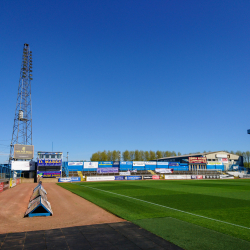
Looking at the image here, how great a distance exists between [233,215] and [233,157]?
10862cm

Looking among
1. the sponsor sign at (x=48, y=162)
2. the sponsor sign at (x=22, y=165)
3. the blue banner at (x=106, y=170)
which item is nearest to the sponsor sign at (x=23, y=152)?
the sponsor sign at (x=22, y=165)

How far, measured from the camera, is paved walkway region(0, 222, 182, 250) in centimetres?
791

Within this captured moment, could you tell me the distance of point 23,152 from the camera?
212 ft

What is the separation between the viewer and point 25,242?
8359 millimetres

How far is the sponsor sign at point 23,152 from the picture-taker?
64.1m

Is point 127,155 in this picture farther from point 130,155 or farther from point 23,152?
point 23,152

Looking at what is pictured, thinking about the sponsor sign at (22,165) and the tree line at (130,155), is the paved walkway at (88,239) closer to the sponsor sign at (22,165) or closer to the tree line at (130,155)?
the sponsor sign at (22,165)

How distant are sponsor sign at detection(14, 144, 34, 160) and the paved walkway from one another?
61066 millimetres

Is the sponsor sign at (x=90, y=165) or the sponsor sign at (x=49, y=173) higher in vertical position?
the sponsor sign at (x=90, y=165)

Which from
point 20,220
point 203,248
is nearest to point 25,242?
point 20,220

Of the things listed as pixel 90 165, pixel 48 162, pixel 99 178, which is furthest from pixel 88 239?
pixel 90 165

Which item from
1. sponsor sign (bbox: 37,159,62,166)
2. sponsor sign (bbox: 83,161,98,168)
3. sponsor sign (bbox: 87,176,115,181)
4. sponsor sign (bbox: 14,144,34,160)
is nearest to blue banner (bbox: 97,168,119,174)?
sponsor sign (bbox: 83,161,98,168)

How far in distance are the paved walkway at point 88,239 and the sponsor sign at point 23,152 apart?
61.1m

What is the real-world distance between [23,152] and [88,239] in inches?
2514
